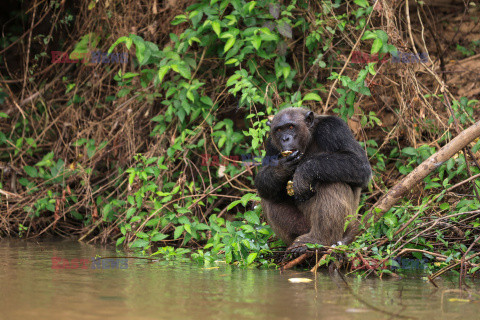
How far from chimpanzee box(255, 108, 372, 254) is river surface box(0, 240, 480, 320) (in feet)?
2.03

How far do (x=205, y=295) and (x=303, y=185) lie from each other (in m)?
2.20

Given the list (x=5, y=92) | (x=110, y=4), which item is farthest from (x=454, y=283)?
(x=5, y=92)

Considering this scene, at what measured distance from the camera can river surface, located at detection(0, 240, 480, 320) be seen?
3.32m

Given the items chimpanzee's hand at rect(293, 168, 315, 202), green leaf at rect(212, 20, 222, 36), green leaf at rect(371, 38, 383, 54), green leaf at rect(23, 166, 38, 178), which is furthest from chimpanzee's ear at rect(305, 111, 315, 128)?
green leaf at rect(23, 166, 38, 178)

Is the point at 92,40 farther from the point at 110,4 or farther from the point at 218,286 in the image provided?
the point at 218,286

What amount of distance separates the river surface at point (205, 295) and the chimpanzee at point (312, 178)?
2.03 ft

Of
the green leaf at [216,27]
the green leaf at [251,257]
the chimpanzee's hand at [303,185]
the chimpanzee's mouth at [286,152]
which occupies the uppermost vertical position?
the green leaf at [216,27]

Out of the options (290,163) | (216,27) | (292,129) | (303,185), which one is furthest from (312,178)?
(216,27)

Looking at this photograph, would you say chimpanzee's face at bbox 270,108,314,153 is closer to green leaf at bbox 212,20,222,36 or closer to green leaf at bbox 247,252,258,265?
green leaf at bbox 247,252,258,265

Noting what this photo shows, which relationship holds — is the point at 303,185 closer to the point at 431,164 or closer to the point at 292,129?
the point at 292,129

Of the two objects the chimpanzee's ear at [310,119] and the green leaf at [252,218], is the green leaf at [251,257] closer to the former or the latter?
the green leaf at [252,218]

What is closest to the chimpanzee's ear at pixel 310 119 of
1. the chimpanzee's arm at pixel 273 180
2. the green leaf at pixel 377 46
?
the chimpanzee's arm at pixel 273 180

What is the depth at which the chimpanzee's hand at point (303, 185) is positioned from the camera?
5.81 metres

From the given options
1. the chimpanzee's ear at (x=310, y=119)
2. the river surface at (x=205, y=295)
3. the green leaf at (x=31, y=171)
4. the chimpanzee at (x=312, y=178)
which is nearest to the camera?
the river surface at (x=205, y=295)
